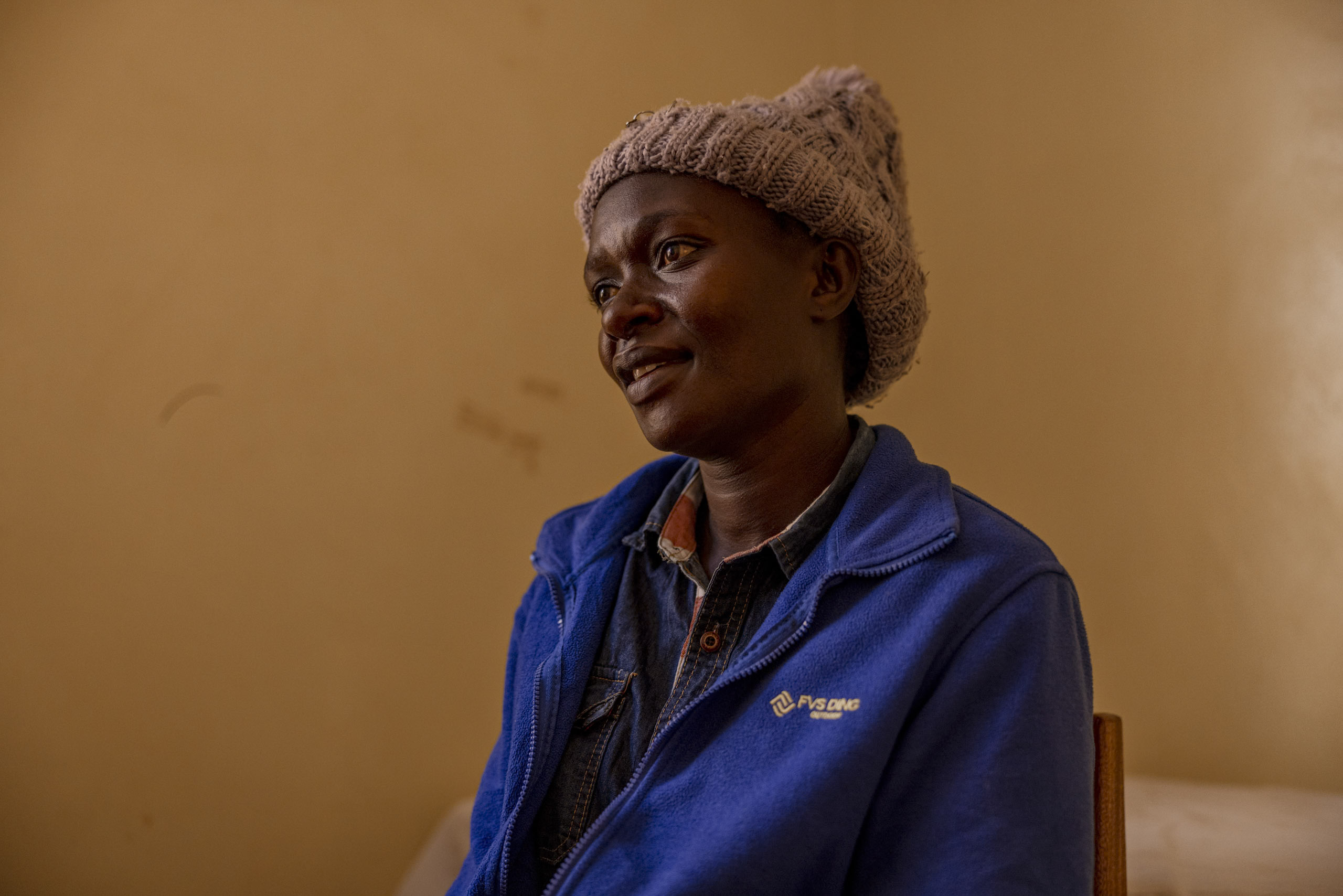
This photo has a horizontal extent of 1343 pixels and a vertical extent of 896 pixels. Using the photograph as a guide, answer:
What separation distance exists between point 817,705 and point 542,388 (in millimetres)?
1040

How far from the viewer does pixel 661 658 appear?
98cm

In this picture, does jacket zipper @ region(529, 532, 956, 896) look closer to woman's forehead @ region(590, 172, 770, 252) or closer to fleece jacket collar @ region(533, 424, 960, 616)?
fleece jacket collar @ region(533, 424, 960, 616)

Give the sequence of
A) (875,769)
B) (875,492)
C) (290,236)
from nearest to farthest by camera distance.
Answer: (875,769) < (875,492) < (290,236)

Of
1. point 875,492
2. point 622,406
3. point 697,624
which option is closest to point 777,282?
point 875,492

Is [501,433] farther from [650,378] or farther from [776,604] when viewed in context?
[776,604]

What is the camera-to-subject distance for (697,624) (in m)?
0.94

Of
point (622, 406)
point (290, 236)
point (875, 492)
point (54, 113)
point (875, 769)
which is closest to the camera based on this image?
point (875, 769)

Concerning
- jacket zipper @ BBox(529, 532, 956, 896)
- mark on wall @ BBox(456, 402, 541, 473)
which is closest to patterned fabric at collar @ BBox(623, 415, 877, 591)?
jacket zipper @ BBox(529, 532, 956, 896)

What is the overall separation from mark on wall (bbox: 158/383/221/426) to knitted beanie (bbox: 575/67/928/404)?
2.28 ft

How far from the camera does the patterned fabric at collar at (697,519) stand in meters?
0.94

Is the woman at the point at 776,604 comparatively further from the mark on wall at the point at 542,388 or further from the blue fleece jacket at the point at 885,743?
the mark on wall at the point at 542,388

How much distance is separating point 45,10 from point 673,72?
1054 mm

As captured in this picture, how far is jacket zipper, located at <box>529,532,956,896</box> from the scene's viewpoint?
2.66ft

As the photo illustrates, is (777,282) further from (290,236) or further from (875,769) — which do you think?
(290,236)
